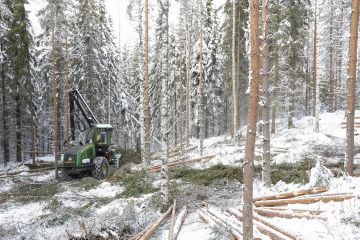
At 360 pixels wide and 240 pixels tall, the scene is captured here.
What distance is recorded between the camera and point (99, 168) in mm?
16953

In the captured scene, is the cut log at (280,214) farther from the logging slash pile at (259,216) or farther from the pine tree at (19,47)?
the pine tree at (19,47)

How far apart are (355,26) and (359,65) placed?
2116 cm

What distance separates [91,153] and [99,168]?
1.00 metres

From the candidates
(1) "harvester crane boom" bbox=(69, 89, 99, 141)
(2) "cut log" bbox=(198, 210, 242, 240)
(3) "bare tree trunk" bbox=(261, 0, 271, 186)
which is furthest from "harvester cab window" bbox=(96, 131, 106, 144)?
(2) "cut log" bbox=(198, 210, 242, 240)

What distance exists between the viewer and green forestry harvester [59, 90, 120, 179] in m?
16.5

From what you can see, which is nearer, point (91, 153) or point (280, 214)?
point (280, 214)

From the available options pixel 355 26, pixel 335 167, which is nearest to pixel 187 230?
pixel 335 167

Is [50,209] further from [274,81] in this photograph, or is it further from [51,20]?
[274,81]

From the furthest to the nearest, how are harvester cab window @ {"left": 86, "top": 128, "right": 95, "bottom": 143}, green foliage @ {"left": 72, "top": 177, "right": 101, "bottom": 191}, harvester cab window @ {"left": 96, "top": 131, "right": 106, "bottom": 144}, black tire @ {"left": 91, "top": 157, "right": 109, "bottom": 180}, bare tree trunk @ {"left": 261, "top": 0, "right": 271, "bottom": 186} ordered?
1. harvester cab window @ {"left": 96, "top": 131, "right": 106, "bottom": 144}
2. harvester cab window @ {"left": 86, "top": 128, "right": 95, "bottom": 143}
3. black tire @ {"left": 91, "top": 157, "right": 109, "bottom": 180}
4. green foliage @ {"left": 72, "top": 177, "right": 101, "bottom": 191}
5. bare tree trunk @ {"left": 261, "top": 0, "right": 271, "bottom": 186}

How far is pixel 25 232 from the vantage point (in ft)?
30.1

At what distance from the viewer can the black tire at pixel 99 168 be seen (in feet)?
55.5

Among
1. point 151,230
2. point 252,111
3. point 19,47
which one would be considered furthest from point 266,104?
point 19,47

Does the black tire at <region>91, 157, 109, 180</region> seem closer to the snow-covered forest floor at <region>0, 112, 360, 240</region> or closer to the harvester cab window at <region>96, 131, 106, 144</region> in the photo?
the snow-covered forest floor at <region>0, 112, 360, 240</region>

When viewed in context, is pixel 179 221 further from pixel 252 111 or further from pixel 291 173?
pixel 291 173
